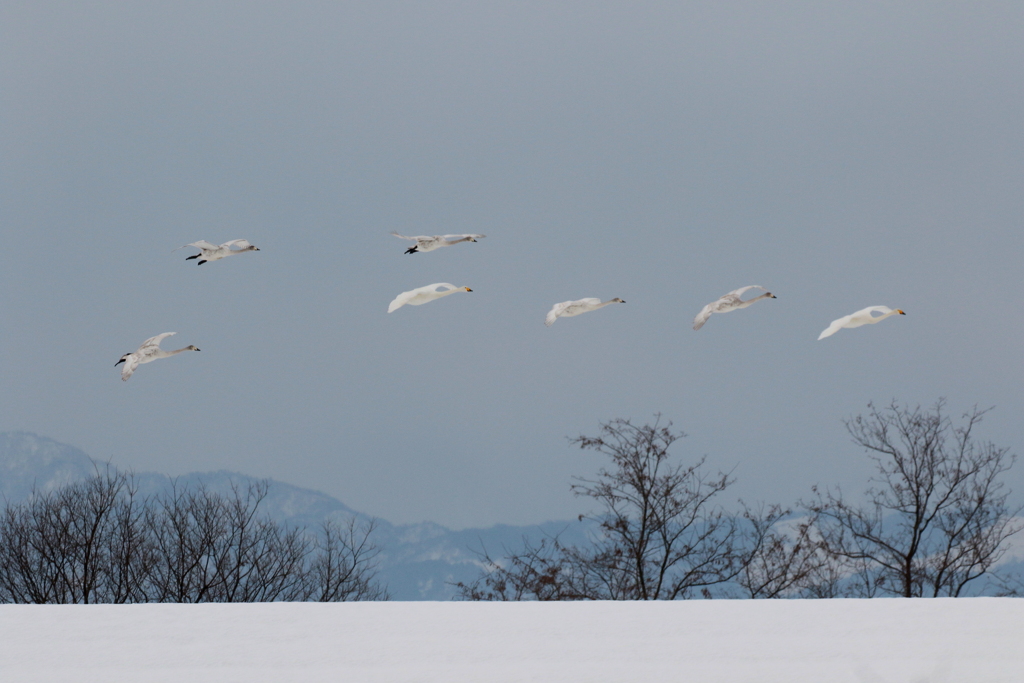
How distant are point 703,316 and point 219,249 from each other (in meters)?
3.10

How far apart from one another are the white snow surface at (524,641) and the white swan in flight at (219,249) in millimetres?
2206

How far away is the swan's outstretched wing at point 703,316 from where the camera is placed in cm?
473

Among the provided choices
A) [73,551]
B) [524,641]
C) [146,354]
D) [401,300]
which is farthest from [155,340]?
[73,551]

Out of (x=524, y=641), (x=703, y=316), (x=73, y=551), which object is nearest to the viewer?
(x=524, y=641)

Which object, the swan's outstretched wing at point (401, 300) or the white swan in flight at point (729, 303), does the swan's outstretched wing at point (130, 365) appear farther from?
the white swan in flight at point (729, 303)

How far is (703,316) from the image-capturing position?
16.0ft

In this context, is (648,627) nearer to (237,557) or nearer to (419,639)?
(419,639)

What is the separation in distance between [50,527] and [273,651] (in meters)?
14.2

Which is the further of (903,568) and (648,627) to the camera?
(903,568)

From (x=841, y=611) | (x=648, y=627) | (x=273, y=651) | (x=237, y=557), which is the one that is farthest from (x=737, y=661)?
(x=237, y=557)

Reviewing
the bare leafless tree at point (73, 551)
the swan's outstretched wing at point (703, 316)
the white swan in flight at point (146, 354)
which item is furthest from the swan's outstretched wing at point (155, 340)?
the bare leafless tree at point (73, 551)

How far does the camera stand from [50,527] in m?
15.9

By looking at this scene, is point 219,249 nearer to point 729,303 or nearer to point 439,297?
point 439,297

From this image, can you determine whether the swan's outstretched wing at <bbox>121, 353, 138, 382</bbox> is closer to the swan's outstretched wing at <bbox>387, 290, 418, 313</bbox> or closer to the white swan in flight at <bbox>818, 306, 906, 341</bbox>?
the swan's outstretched wing at <bbox>387, 290, 418, 313</bbox>
